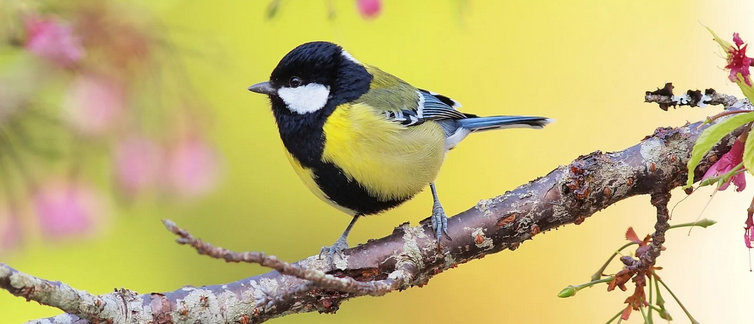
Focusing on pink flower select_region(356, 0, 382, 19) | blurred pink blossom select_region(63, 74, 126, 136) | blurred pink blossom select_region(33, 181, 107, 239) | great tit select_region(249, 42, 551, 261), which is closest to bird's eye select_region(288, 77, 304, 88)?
great tit select_region(249, 42, 551, 261)

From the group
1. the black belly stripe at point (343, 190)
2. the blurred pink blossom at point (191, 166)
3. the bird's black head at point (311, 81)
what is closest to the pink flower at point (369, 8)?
the bird's black head at point (311, 81)

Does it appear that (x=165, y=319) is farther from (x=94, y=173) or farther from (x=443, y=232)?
(x=94, y=173)

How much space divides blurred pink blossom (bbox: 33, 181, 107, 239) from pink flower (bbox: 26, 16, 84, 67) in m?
0.19

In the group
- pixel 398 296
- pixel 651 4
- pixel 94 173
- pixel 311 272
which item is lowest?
pixel 311 272

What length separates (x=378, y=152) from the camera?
2.91 ft

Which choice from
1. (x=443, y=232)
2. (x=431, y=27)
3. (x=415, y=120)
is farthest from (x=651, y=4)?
(x=443, y=232)

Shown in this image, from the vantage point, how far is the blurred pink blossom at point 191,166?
3.43 feet

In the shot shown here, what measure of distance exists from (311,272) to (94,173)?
0.74 metres

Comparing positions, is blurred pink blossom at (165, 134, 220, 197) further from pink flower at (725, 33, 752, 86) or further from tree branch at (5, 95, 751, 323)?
pink flower at (725, 33, 752, 86)

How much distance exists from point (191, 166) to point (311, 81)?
0.86 ft

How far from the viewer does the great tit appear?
88cm

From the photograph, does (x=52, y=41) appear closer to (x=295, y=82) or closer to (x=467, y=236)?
(x=295, y=82)

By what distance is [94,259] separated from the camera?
1.33 m

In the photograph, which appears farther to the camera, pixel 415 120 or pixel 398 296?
pixel 398 296
